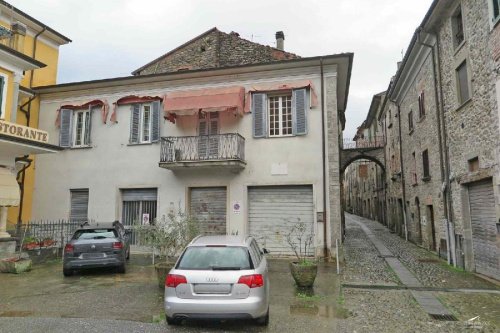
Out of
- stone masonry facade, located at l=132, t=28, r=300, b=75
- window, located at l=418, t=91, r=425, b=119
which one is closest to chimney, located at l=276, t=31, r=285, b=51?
stone masonry facade, located at l=132, t=28, r=300, b=75

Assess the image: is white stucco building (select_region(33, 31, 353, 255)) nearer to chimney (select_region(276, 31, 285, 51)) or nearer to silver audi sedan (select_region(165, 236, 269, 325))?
silver audi sedan (select_region(165, 236, 269, 325))

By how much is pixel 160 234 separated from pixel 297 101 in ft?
24.9

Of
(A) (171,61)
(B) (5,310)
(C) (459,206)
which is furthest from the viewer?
(A) (171,61)

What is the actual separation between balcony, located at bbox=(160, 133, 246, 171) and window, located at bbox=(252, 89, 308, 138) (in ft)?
3.20

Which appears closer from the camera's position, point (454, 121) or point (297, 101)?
point (454, 121)

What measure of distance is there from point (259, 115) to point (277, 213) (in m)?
3.93

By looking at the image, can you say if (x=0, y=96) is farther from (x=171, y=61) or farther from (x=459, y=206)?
(x=459, y=206)

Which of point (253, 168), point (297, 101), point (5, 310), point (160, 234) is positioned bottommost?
point (5, 310)

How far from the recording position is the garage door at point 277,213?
555 inches

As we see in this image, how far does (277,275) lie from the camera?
10656 mm

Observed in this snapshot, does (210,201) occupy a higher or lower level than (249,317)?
higher

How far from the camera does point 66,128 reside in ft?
55.9

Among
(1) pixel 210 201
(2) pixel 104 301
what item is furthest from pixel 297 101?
(2) pixel 104 301

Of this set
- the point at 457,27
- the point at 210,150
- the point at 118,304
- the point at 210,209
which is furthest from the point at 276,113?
the point at 118,304
